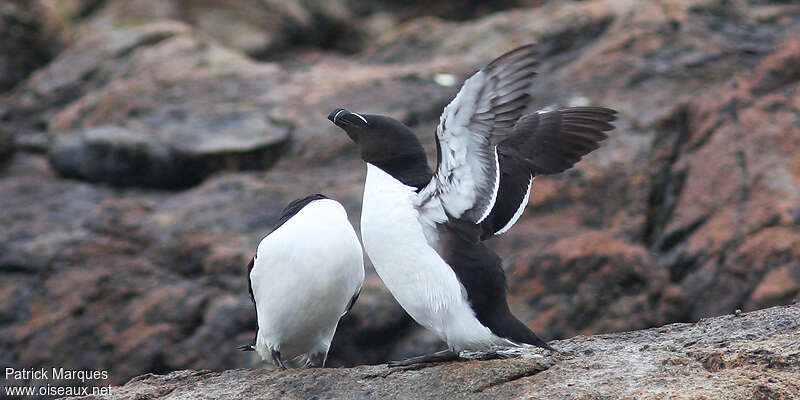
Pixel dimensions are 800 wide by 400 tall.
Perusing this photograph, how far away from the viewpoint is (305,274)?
18.6ft

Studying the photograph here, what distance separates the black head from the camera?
17.8 feet

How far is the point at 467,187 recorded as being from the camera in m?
5.04

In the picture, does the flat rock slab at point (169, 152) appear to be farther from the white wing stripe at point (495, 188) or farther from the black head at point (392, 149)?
the white wing stripe at point (495, 188)

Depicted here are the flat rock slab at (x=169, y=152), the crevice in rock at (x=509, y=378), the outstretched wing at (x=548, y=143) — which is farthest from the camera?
the flat rock slab at (x=169, y=152)

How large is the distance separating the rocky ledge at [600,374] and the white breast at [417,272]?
0.18m

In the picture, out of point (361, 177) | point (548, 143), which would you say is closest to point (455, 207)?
point (548, 143)

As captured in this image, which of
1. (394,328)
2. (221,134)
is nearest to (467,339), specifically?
(394,328)

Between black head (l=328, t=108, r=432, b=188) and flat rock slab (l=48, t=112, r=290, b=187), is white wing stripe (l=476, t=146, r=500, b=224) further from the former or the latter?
flat rock slab (l=48, t=112, r=290, b=187)

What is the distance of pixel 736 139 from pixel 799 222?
1.10 m

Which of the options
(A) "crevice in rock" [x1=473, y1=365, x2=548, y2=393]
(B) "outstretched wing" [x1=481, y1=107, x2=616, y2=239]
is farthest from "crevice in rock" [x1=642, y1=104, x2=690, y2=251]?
(A) "crevice in rock" [x1=473, y1=365, x2=548, y2=393]

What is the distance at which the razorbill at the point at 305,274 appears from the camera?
223 inches

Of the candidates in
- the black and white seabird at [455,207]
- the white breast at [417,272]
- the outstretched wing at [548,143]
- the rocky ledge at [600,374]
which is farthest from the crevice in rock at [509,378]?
the outstretched wing at [548,143]

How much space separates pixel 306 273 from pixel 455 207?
1002mm

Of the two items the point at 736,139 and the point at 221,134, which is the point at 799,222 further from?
the point at 221,134
